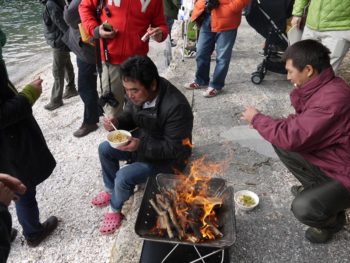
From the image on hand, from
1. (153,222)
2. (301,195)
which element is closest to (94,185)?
(153,222)

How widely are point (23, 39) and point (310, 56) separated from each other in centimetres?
1363

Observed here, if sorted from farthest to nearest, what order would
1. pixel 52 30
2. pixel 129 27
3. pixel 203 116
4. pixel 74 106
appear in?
pixel 74 106, pixel 52 30, pixel 203 116, pixel 129 27

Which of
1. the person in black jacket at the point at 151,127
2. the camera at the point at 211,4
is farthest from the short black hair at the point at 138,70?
the camera at the point at 211,4

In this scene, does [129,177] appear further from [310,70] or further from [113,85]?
[310,70]

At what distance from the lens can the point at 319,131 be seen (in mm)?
2480

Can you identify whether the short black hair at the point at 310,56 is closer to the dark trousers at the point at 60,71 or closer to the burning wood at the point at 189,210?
the burning wood at the point at 189,210

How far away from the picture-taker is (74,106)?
634cm

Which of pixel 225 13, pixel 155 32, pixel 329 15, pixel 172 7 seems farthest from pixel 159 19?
pixel 172 7

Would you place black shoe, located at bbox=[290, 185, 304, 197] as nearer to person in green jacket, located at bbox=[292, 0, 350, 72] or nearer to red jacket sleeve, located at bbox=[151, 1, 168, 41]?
person in green jacket, located at bbox=[292, 0, 350, 72]

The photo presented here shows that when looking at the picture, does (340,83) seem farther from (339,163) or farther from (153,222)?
(153,222)

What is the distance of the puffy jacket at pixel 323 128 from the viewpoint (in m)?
2.47

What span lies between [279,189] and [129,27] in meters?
2.58

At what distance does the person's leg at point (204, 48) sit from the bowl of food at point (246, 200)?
2931 mm

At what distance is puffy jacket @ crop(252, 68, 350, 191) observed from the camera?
2.47 m
